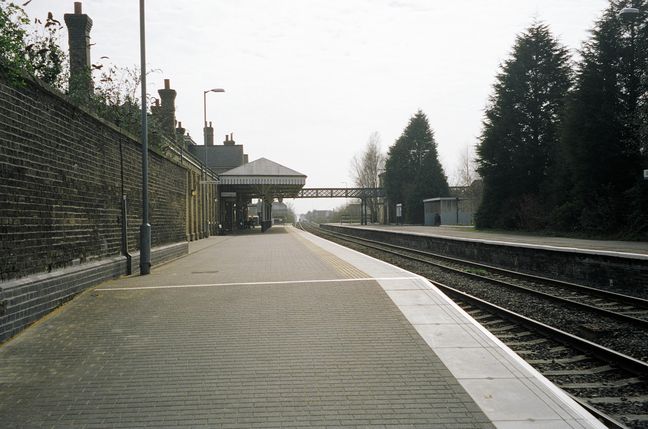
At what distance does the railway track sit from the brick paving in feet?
5.07

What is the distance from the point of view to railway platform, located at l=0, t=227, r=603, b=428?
13.3 ft

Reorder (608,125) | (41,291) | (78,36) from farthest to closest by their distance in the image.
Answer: (608,125) → (78,36) → (41,291)

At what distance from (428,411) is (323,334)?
7.95ft

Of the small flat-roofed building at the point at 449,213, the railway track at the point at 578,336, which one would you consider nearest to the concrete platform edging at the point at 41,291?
the railway track at the point at 578,336

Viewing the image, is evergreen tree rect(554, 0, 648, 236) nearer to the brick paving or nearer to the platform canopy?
the platform canopy

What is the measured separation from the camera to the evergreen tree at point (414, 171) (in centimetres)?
6938

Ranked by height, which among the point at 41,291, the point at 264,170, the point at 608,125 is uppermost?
the point at 608,125

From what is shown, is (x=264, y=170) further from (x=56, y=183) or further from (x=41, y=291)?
(x=41, y=291)

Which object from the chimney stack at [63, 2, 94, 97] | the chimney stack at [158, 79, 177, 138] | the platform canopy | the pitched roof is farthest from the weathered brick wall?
the pitched roof

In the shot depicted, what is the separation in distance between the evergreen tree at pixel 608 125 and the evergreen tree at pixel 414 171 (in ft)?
127

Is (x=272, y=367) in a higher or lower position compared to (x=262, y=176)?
lower

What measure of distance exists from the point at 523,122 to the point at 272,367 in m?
38.9

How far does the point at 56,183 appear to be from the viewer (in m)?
8.41

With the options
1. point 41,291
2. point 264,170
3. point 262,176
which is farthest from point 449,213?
point 41,291
